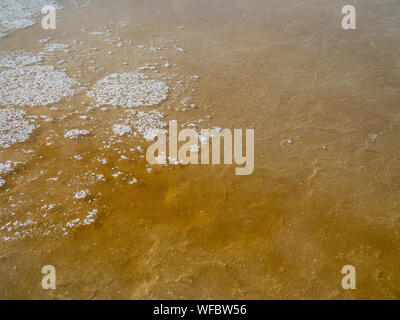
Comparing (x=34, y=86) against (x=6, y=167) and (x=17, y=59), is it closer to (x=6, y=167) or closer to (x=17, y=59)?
(x=17, y=59)

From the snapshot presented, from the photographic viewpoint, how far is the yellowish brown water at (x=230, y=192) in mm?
1817

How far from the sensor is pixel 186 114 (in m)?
3.25

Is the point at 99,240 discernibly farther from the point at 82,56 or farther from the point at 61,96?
the point at 82,56

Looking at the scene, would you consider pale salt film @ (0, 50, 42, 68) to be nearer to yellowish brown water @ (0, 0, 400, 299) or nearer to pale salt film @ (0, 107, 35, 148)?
yellowish brown water @ (0, 0, 400, 299)

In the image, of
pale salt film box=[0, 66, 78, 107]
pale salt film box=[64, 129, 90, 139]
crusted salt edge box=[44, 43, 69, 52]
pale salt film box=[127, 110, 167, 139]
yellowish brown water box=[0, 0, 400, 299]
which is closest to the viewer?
yellowish brown water box=[0, 0, 400, 299]

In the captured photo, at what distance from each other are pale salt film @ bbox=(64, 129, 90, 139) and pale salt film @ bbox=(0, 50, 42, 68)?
1.84 m

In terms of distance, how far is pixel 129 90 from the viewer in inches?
139

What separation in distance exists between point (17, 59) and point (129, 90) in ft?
6.18

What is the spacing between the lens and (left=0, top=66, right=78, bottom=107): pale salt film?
328 centimetres

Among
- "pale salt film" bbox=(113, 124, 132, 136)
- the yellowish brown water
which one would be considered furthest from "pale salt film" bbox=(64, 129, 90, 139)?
"pale salt film" bbox=(113, 124, 132, 136)

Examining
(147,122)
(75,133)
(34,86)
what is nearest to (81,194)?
(75,133)

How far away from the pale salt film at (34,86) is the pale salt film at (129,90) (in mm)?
359

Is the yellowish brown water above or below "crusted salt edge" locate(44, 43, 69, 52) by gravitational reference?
below
